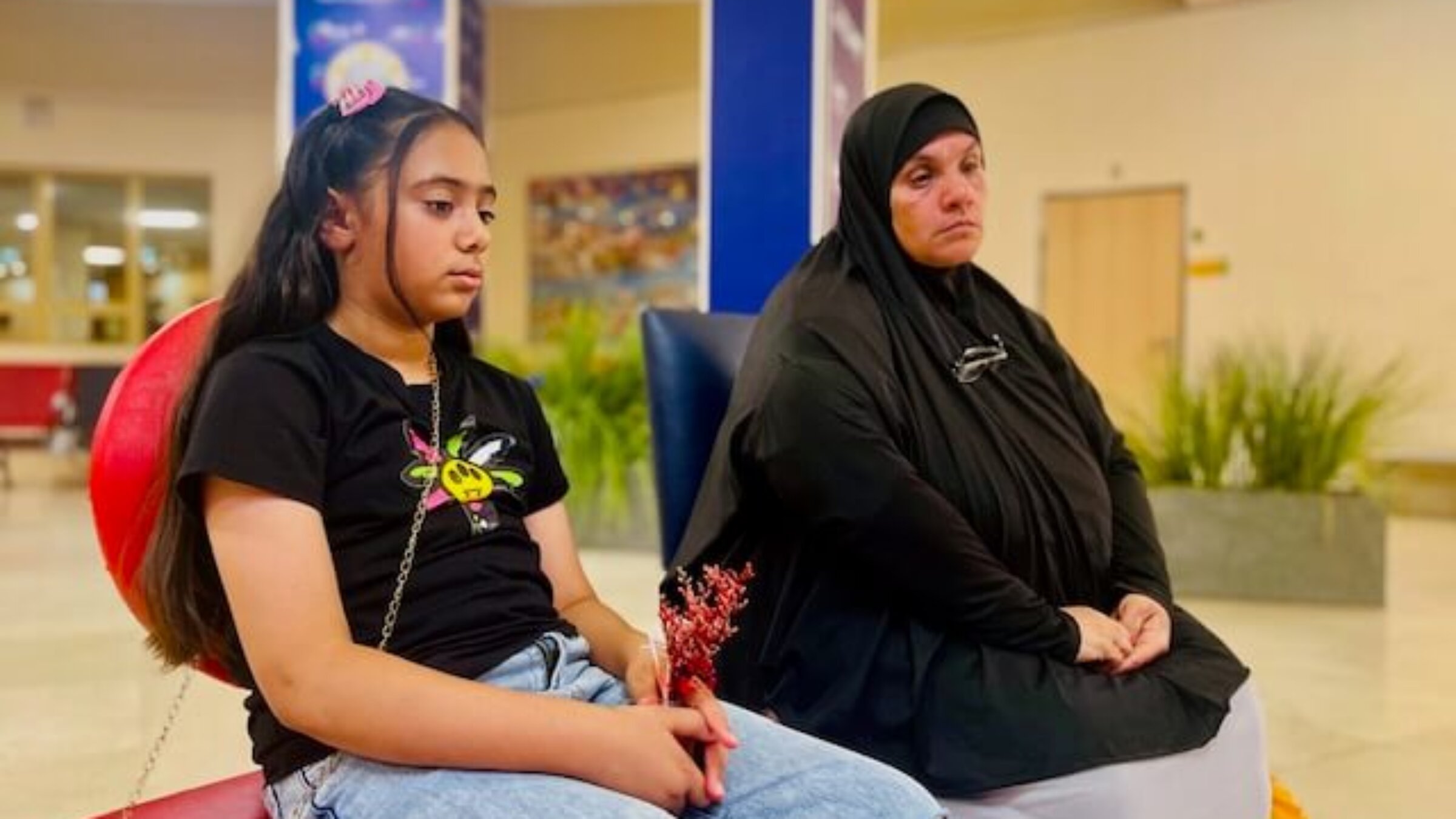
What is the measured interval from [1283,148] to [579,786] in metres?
8.56

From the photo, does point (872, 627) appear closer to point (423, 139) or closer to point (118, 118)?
point (423, 139)

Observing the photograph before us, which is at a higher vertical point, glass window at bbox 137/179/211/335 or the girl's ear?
glass window at bbox 137/179/211/335

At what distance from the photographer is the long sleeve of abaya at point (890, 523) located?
4.88ft

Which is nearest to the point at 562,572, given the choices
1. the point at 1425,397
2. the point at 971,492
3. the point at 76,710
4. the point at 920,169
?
the point at 971,492

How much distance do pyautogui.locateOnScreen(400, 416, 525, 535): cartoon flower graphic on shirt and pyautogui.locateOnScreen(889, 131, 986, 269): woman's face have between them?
0.73 metres

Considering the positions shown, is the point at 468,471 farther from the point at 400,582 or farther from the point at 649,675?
the point at 649,675

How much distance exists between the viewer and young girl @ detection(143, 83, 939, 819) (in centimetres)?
97

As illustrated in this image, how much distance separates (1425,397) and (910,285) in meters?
7.00

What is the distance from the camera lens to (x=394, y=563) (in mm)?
1078

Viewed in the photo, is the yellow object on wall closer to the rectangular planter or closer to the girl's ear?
the girl's ear

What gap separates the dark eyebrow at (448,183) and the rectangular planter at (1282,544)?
3879mm

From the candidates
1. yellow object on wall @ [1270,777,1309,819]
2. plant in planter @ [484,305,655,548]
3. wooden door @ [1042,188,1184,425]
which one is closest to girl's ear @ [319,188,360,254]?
yellow object on wall @ [1270,777,1309,819]

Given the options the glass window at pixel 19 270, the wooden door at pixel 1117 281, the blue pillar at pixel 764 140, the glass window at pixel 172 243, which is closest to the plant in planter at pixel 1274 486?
the blue pillar at pixel 764 140

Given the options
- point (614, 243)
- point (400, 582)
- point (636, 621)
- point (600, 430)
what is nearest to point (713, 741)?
point (400, 582)
